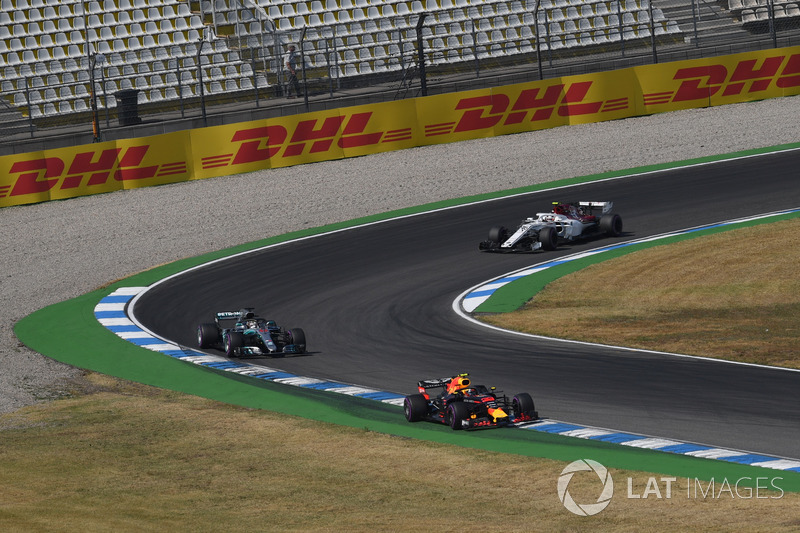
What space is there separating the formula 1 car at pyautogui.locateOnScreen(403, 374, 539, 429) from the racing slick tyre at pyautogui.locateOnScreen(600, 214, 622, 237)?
→ 9.31 meters

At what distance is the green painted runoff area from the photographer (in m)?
10.1

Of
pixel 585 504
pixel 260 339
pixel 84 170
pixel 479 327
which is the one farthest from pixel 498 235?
pixel 84 170

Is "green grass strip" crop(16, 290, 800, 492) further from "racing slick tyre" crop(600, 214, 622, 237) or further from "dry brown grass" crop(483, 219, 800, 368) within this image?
"racing slick tyre" crop(600, 214, 622, 237)

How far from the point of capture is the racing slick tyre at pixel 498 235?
68.4 feet

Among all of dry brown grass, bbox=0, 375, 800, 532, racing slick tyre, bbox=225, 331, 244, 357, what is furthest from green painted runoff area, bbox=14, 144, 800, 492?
racing slick tyre, bbox=225, 331, 244, 357

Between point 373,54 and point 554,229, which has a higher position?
point 373,54

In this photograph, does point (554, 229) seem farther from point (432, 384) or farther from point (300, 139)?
point (300, 139)

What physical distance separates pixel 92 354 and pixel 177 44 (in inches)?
755

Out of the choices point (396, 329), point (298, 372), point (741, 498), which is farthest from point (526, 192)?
point (741, 498)

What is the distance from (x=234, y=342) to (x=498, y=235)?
6.77 metres

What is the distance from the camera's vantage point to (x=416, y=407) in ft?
40.0

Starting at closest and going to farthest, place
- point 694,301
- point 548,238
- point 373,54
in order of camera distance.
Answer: point 694,301 < point 548,238 < point 373,54

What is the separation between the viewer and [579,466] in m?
10.1

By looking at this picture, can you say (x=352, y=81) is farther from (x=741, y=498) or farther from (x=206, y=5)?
(x=741, y=498)
